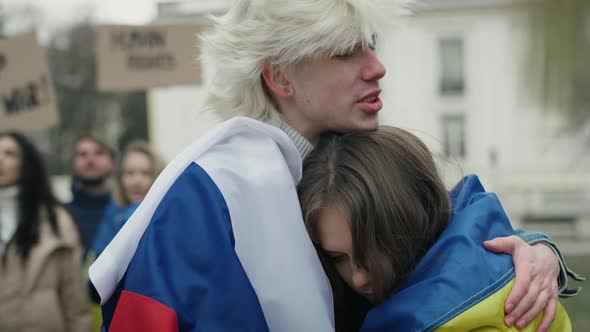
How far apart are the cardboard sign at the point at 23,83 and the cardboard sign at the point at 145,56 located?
19.8 inches

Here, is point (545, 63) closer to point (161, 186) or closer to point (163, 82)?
point (163, 82)

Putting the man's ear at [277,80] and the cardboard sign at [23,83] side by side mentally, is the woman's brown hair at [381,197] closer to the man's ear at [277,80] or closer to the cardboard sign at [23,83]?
the man's ear at [277,80]

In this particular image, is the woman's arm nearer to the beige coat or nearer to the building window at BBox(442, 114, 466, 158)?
the beige coat

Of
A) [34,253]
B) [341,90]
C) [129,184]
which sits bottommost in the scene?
[34,253]

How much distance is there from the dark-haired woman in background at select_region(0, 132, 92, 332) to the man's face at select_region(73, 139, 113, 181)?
3.28ft

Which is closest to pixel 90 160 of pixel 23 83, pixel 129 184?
pixel 23 83

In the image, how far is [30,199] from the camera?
398cm

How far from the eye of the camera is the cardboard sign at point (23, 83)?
487 cm

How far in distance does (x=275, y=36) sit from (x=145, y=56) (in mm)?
4047

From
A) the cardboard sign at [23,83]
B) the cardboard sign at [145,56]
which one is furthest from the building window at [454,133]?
Result: the cardboard sign at [23,83]

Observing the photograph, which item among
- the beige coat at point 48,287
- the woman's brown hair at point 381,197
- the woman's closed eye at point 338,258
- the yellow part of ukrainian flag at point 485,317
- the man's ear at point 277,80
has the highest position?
the man's ear at point 277,80

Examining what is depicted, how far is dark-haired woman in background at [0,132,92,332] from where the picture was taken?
382cm

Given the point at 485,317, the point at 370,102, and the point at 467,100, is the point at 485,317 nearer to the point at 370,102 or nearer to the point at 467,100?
the point at 370,102

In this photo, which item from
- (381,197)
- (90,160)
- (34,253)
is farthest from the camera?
(90,160)
